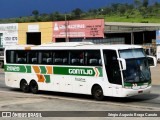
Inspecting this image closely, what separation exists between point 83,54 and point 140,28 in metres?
58.5

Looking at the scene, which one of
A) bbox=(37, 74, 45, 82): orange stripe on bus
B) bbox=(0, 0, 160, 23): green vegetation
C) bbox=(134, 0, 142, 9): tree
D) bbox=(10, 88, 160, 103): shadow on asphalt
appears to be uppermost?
bbox=(134, 0, 142, 9): tree

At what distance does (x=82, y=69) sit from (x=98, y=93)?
146 centimetres

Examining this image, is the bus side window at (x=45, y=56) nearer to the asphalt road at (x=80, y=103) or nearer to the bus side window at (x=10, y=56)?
the asphalt road at (x=80, y=103)

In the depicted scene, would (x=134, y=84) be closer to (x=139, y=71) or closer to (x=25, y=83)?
(x=139, y=71)

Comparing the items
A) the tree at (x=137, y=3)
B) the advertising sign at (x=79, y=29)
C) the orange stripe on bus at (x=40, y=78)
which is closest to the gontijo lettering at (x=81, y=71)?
the orange stripe on bus at (x=40, y=78)

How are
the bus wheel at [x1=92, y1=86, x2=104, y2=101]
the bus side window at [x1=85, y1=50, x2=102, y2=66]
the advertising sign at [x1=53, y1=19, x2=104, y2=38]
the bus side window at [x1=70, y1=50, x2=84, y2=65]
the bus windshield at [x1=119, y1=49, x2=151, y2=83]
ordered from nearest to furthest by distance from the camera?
the bus windshield at [x1=119, y1=49, x2=151, y2=83], the bus wheel at [x1=92, y1=86, x2=104, y2=101], the bus side window at [x1=85, y1=50, x2=102, y2=66], the bus side window at [x1=70, y1=50, x2=84, y2=65], the advertising sign at [x1=53, y1=19, x2=104, y2=38]

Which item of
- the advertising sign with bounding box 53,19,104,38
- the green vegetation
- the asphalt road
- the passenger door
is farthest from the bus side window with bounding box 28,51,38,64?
the green vegetation

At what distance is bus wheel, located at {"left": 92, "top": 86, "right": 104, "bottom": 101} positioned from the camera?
19.1 metres

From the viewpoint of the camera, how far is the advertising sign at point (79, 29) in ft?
199

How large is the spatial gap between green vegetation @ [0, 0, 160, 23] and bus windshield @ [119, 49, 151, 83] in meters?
97.7

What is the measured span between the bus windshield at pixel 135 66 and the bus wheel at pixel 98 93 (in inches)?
58.2

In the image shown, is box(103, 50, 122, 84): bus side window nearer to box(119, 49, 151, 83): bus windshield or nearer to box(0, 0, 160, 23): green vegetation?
box(119, 49, 151, 83): bus windshield

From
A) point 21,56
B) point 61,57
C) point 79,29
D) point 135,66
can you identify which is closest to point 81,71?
point 61,57

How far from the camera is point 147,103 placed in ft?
58.7
